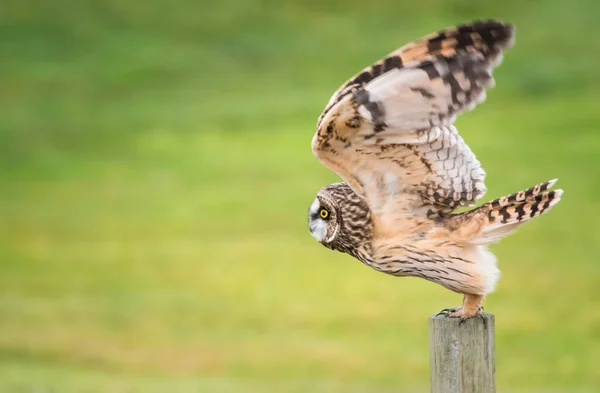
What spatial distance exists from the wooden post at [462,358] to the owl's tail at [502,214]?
0.42 meters

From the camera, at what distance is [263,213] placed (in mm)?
10211

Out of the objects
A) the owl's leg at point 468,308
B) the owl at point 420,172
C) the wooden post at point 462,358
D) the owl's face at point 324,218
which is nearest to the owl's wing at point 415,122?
the owl at point 420,172

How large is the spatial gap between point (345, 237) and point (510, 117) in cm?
840

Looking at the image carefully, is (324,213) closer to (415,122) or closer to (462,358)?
(415,122)

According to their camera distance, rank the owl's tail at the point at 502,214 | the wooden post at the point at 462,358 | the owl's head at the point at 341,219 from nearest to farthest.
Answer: the wooden post at the point at 462,358, the owl's tail at the point at 502,214, the owl's head at the point at 341,219

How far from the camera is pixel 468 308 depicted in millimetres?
3217

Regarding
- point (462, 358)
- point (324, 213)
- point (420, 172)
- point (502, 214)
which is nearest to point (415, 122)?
point (420, 172)

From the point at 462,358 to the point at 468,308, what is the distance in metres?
0.37

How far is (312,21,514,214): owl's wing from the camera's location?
2.87 metres

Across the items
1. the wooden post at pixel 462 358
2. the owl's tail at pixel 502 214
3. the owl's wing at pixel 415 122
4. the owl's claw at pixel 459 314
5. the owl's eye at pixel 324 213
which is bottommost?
the wooden post at pixel 462 358

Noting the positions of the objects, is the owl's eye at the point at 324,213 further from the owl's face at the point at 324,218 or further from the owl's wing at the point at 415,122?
the owl's wing at the point at 415,122

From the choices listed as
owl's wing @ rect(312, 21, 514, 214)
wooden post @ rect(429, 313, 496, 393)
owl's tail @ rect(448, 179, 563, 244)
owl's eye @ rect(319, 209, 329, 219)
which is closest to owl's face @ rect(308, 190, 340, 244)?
owl's eye @ rect(319, 209, 329, 219)

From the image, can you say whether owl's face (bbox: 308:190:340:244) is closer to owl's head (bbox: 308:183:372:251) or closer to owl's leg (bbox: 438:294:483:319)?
owl's head (bbox: 308:183:372:251)

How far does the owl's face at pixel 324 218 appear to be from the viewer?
3401 millimetres
